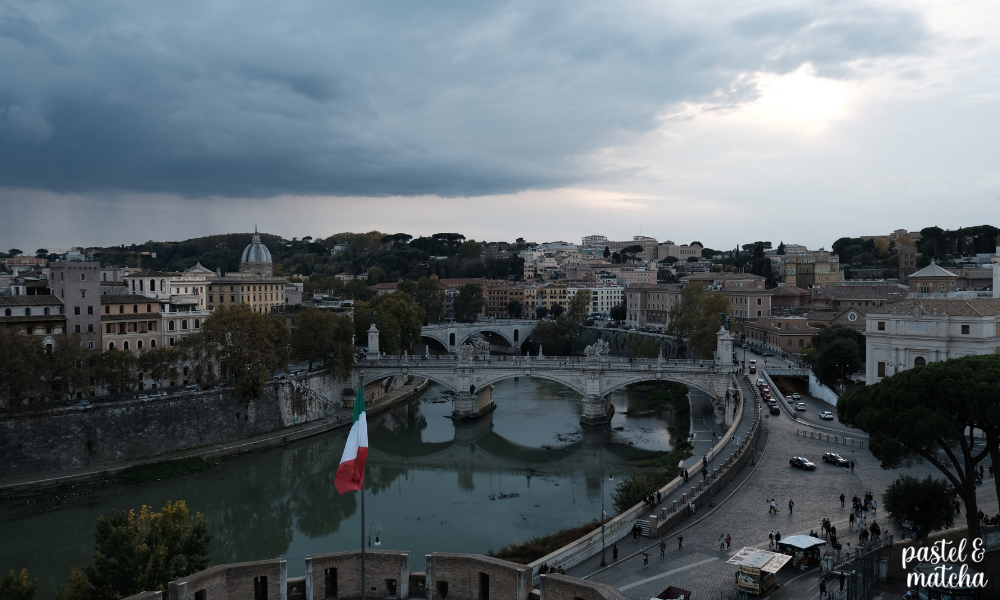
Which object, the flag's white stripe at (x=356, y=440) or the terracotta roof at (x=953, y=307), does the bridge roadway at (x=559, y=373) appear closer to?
the terracotta roof at (x=953, y=307)

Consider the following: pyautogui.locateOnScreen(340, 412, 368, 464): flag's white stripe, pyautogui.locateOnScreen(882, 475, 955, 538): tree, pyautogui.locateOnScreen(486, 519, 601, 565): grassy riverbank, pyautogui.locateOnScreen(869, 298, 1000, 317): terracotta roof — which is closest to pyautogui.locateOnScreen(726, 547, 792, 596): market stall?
pyautogui.locateOnScreen(882, 475, 955, 538): tree

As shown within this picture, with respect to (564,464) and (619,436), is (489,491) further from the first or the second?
(619,436)

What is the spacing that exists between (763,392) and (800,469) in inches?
367

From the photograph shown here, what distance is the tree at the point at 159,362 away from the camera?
85.4 feet

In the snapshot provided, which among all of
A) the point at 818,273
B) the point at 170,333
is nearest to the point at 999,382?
the point at 170,333

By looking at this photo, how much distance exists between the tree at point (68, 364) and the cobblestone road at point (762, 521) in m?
17.4

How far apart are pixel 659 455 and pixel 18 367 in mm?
19341

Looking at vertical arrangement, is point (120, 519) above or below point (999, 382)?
below

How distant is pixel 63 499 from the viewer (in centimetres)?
2014

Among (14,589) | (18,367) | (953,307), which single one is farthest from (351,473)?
(953,307)

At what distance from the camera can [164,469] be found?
2272 cm

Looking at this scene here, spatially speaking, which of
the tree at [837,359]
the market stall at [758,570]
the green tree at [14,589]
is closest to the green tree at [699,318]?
the tree at [837,359]

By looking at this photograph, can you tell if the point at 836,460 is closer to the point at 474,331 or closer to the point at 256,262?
the point at 474,331

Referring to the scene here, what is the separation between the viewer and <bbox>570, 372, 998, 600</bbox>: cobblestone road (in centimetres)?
1213
